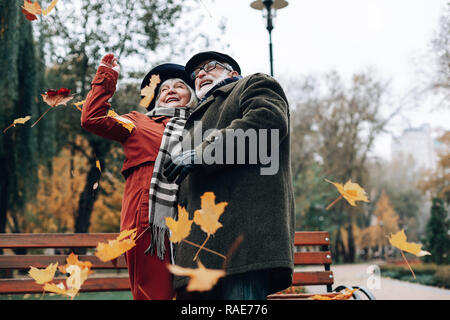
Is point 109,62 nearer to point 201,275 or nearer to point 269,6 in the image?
point 201,275

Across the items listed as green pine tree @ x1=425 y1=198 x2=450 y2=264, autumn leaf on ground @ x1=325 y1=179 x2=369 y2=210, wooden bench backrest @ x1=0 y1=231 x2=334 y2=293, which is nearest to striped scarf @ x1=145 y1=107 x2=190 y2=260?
autumn leaf on ground @ x1=325 y1=179 x2=369 y2=210

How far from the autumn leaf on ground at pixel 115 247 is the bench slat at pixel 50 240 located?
162cm

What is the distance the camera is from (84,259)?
12.2 ft

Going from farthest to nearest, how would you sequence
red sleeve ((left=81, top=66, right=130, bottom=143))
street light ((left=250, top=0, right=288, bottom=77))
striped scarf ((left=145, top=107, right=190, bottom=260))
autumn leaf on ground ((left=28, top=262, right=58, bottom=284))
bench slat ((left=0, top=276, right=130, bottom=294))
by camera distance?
1. street light ((left=250, top=0, right=288, bottom=77))
2. bench slat ((left=0, top=276, right=130, bottom=294))
3. autumn leaf on ground ((left=28, top=262, right=58, bottom=284))
4. red sleeve ((left=81, top=66, right=130, bottom=143))
5. striped scarf ((left=145, top=107, right=190, bottom=260))

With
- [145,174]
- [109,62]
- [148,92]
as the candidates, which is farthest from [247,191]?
[148,92]

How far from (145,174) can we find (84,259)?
1.97 metres

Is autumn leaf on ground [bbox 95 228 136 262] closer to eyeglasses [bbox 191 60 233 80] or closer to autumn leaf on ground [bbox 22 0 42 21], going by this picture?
eyeglasses [bbox 191 60 233 80]

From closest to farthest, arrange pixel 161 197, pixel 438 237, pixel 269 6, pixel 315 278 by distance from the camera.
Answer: pixel 161 197
pixel 315 278
pixel 269 6
pixel 438 237

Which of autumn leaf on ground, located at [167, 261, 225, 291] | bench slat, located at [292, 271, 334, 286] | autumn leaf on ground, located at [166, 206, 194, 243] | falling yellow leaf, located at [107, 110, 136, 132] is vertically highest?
falling yellow leaf, located at [107, 110, 136, 132]

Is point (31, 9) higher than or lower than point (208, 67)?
higher

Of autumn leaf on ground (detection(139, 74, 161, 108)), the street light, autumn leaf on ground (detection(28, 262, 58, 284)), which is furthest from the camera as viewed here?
the street light

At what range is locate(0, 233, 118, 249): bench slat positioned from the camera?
3.43 meters

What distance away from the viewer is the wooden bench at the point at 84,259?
3414mm

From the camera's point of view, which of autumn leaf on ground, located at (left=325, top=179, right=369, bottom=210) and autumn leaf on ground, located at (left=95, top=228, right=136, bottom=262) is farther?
autumn leaf on ground, located at (left=325, top=179, right=369, bottom=210)
